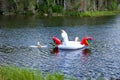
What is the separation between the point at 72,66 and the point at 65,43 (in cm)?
1332

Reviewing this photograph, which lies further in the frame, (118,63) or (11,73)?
(118,63)

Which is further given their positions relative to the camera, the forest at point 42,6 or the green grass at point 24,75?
the forest at point 42,6

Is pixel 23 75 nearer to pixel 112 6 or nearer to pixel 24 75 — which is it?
pixel 24 75

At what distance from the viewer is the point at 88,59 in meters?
42.1

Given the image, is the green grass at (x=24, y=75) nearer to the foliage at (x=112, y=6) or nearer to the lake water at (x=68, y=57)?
the lake water at (x=68, y=57)

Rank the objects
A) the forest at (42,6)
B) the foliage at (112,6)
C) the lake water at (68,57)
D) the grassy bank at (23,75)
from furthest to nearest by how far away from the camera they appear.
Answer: the foliage at (112,6), the forest at (42,6), the lake water at (68,57), the grassy bank at (23,75)

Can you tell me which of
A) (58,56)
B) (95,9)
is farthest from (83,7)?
(58,56)

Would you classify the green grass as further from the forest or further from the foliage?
the foliage

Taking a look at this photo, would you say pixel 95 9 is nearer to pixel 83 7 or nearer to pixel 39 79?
pixel 83 7

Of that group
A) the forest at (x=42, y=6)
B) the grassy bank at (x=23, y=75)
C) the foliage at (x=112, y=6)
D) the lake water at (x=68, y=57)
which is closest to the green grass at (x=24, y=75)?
the grassy bank at (x=23, y=75)

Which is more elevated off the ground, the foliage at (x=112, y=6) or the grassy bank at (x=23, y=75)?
the grassy bank at (x=23, y=75)

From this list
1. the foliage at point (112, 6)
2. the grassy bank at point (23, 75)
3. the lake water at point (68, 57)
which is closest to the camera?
the grassy bank at point (23, 75)

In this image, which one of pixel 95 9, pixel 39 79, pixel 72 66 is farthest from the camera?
pixel 95 9

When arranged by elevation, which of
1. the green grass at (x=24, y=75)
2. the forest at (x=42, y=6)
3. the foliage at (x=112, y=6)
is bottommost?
the foliage at (x=112, y=6)
